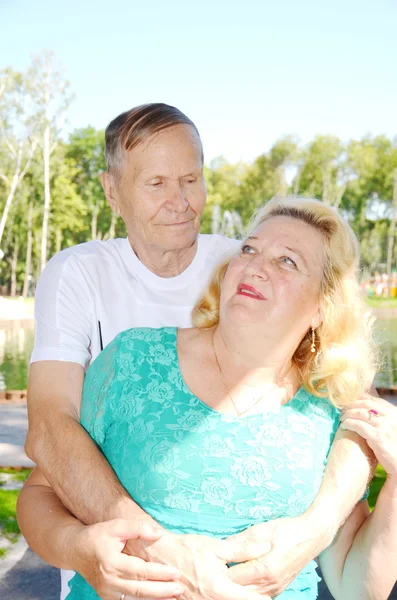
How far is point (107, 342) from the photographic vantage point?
1.94 metres

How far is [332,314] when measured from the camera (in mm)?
1716

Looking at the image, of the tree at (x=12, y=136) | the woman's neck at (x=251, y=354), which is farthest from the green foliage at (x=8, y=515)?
the tree at (x=12, y=136)

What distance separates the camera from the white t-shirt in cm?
182

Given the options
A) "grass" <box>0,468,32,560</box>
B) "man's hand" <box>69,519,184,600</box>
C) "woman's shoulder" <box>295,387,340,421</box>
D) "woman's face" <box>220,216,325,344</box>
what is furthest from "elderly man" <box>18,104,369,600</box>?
"grass" <box>0,468,32,560</box>

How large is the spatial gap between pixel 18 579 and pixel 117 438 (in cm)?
197

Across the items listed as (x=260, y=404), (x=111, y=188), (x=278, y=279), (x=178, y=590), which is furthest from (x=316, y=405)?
(x=111, y=188)

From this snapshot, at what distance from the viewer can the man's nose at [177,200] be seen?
207cm

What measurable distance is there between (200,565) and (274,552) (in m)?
0.16

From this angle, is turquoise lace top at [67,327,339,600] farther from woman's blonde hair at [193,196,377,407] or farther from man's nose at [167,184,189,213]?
man's nose at [167,184,189,213]

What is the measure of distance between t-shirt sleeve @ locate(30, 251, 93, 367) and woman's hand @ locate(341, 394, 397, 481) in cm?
71

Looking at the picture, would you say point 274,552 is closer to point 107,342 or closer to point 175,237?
point 107,342

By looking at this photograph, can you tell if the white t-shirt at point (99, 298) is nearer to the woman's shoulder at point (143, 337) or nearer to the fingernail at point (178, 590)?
the woman's shoulder at point (143, 337)

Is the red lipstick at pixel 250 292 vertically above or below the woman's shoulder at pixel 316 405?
above

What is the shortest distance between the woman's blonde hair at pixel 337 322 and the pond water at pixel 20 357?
383 centimetres
